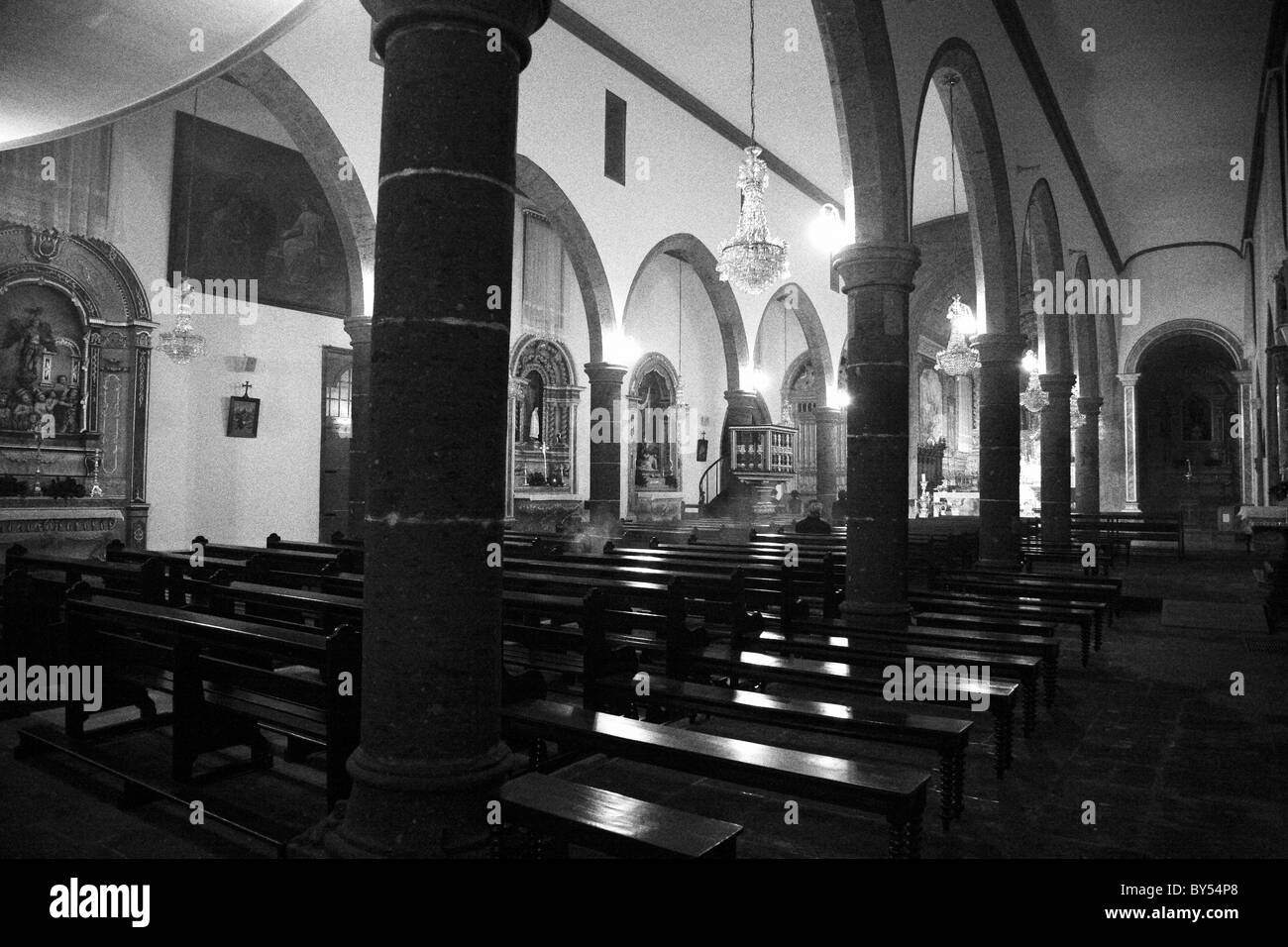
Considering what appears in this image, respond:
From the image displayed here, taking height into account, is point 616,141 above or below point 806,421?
above

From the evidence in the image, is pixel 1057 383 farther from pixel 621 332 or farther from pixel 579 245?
pixel 579 245

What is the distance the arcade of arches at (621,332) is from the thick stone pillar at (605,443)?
0.06 meters

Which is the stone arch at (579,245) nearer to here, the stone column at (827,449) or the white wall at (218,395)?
the white wall at (218,395)

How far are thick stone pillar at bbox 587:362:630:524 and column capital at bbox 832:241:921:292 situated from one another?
712cm

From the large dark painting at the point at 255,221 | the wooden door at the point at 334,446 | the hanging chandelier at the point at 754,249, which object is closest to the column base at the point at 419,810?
the hanging chandelier at the point at 754,249

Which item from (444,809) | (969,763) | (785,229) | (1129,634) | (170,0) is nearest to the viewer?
(444,809)

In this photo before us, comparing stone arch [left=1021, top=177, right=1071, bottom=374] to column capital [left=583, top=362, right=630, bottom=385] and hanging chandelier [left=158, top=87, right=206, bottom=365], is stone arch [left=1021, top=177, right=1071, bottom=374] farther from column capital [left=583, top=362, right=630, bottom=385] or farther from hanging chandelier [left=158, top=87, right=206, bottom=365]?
hanging chandelier [left=158, top=87, right=206, bottom=365]

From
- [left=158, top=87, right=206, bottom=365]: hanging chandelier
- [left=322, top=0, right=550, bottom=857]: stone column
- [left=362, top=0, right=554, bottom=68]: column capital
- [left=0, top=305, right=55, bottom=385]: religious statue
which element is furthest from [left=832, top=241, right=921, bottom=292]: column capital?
[left=0, top=305, right=55, bottom=385]: religious statue

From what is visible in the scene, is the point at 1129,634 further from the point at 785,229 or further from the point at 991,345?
the point at 785,229

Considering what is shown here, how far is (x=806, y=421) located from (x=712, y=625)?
18171 mm

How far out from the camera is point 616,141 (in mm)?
13648

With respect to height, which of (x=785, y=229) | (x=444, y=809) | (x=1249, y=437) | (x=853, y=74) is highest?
(x=785, y=229)

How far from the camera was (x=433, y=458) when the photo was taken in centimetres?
267

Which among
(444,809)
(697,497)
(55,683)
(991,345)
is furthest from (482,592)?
(697,497)
